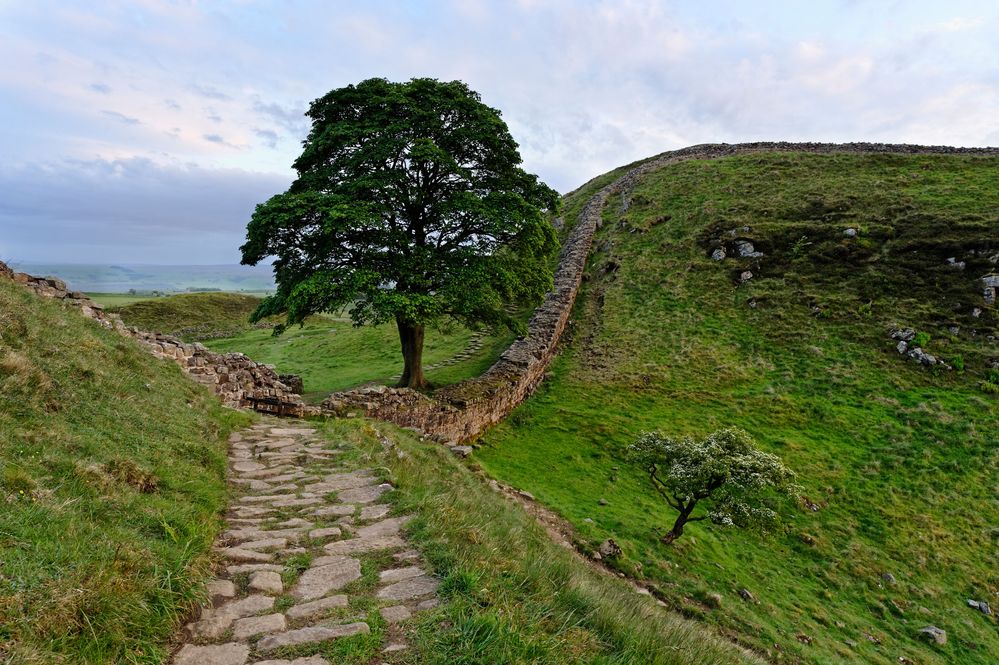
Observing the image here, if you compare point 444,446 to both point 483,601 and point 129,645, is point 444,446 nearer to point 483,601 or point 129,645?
point 483,601

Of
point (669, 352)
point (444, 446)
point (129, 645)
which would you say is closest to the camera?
point (129, 645)

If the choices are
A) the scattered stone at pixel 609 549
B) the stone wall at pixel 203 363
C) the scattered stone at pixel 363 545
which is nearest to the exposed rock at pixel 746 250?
the scattered stone at pixel 609 549

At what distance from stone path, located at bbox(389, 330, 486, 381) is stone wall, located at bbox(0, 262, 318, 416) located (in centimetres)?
800

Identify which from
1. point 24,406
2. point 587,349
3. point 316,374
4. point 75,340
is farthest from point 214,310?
point 24,406

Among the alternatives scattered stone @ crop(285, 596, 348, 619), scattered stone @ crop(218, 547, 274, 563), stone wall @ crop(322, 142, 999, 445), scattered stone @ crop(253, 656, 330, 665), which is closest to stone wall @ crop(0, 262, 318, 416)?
stone wall @ crop(322, 142, 999, 445)

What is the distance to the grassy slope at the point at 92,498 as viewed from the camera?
352cm

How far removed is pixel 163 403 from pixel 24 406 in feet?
10.4

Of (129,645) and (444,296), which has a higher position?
(444,296)

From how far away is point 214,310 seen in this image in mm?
51250

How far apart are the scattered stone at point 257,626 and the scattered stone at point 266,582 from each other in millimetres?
498

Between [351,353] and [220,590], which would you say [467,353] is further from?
[220,590]

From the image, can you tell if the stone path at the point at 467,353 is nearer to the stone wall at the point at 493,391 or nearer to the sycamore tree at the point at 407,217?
the stone wall at the point at 493,391

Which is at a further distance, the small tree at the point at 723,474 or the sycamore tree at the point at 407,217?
the sycamore tree at the point at 407,217

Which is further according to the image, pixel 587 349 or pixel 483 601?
pixel 587 349
